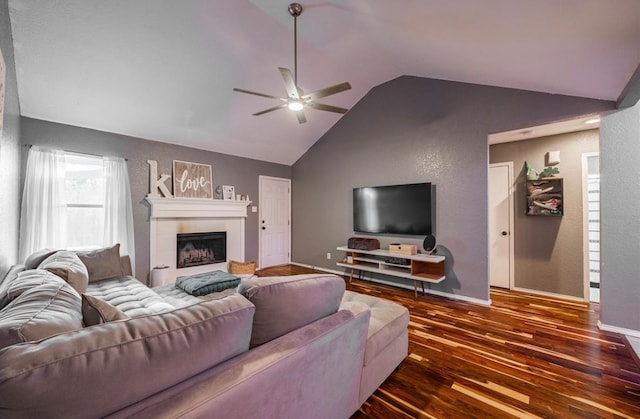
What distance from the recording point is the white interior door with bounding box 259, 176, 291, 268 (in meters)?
5.64

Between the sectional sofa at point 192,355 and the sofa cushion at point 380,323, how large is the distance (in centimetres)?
3

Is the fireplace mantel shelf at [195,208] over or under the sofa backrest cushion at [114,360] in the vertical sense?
over

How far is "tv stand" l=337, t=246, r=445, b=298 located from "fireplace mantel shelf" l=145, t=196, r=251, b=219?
2.33 m

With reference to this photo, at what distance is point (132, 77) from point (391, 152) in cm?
368

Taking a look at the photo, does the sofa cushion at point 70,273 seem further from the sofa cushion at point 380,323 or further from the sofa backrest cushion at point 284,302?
the sofa cushion at point 380,323

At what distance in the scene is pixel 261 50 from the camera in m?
3.22

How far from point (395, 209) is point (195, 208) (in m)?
3.40

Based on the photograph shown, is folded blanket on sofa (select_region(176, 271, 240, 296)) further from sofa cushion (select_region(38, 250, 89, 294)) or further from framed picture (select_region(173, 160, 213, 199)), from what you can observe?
framed picture (select_region(173, 160, 213, 199))

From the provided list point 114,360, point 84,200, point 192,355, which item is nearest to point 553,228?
point 192,355

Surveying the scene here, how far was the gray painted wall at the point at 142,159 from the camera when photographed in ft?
11.2

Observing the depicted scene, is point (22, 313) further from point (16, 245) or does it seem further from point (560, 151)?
point (560, 151)

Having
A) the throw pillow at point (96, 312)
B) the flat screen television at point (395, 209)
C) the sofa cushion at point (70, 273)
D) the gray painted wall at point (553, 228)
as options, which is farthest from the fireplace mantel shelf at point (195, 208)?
the gray painted wall at point (553, 228)

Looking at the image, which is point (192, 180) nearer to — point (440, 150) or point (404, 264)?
Answer: point (404, 264)

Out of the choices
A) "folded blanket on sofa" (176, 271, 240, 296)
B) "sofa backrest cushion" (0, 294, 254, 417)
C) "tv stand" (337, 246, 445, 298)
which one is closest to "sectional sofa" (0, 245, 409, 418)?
"sofa backrest cushion" (0, 294, 254, 417)
